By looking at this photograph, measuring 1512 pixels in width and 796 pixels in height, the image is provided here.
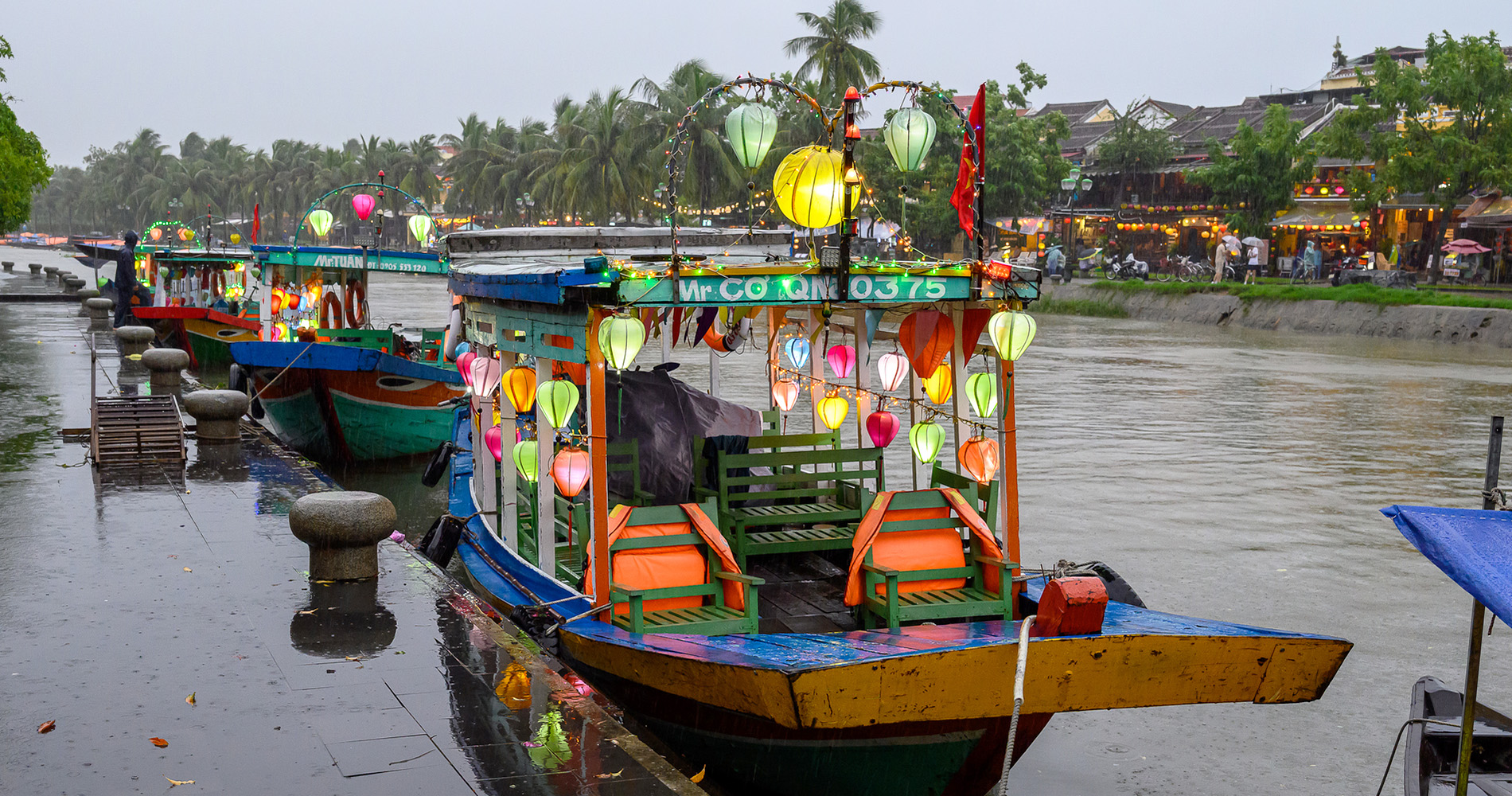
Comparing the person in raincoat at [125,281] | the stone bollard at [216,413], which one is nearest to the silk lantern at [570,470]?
the stone bollard at [216,413]


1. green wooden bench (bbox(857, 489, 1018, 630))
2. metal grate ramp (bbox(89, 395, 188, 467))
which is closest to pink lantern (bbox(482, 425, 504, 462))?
green wooden bench (bbox(857, 489, 1018, 630))

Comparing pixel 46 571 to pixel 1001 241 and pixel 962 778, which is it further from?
pixel 1001 241

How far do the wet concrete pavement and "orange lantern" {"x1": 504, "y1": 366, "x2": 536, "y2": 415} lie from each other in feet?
4.76

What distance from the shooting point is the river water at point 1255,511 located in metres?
8.62

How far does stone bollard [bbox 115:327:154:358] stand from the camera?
24.9 metres

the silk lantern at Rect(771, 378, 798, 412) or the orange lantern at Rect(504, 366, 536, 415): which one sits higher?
the orange lantern at Rect(504, 366, 536, 415)

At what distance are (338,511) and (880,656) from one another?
503 cm

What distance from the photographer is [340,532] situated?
30.2ft

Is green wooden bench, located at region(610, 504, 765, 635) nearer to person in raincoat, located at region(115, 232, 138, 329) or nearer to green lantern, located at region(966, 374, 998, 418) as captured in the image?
green lantern, located at region(966, 374, 998, 418)

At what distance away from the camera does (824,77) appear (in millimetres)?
49562

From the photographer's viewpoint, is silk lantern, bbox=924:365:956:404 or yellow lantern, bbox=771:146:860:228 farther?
silk lantern, bbox=924:365:956:404

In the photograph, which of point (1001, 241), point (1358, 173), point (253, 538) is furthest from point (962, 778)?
point (1001, 241)

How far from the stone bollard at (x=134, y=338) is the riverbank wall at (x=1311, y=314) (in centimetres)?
3378

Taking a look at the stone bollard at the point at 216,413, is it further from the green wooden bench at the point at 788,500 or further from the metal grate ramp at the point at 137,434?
the green wooden bench at the point at 788,500
